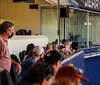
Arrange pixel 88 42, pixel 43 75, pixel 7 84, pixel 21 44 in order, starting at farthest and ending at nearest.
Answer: pixel 88 42
pixel 21 44
pixel 7 84
pixel 43 75

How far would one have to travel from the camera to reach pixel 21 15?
14.5 metres

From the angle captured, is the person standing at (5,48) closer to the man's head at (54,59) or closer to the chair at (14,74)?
the chair at (14,74)

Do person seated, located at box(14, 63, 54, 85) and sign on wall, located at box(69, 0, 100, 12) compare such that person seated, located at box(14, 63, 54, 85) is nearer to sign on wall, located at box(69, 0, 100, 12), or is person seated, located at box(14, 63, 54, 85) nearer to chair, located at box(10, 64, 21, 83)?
chair, located at box(10, 64, 21, 83)

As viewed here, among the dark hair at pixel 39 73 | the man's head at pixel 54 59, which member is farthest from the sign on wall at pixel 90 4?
the dark hair at pixel 39 73

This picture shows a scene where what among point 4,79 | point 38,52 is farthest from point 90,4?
point 4,79

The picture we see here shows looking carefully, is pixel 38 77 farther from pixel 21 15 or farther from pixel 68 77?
pixel 21 15

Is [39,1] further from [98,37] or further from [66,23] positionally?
[98,37]

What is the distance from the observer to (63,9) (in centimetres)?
1126

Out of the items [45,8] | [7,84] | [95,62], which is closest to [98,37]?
[45,8]

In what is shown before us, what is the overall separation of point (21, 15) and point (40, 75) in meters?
12.2

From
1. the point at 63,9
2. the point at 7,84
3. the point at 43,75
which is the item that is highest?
the point at 63,9

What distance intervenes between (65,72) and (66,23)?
1223 cm

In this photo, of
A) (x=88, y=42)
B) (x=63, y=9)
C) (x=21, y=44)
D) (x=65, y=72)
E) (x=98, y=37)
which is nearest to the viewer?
(x=65, y=72)

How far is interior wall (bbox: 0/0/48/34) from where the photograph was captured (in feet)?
47.2
